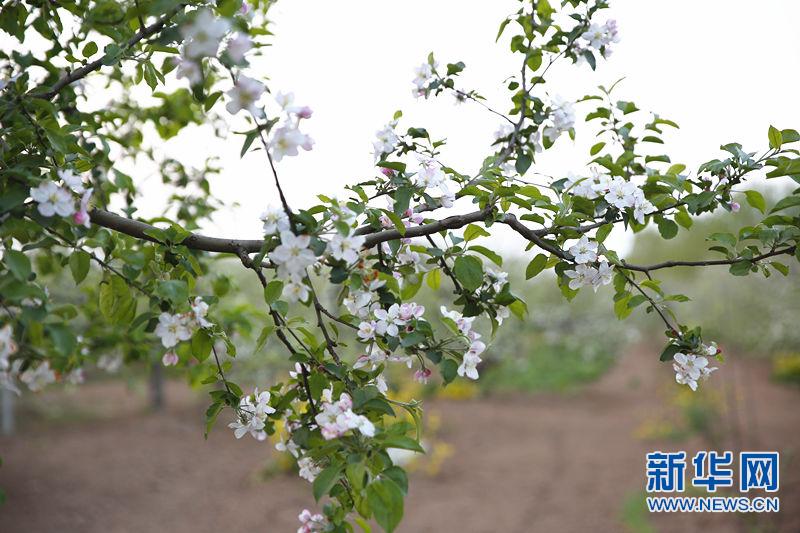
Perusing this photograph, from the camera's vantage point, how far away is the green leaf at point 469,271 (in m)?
1.36

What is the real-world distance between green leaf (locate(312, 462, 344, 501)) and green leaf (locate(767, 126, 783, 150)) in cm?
118

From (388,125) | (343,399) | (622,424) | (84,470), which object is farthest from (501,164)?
(622,424)

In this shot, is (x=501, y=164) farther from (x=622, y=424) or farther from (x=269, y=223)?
(x=622, y=424)

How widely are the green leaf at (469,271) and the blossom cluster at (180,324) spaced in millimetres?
529

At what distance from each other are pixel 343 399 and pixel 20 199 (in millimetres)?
652

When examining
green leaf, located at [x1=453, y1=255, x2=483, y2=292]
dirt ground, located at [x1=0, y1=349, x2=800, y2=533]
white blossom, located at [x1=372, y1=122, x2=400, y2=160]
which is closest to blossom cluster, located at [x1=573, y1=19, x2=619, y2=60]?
white blossom, located at [x1=372, y1=122, x2=400, y2=160]

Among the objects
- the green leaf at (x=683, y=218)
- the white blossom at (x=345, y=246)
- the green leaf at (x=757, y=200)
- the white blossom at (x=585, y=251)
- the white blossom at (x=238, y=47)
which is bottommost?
the white blossom at (x=345, y=246)

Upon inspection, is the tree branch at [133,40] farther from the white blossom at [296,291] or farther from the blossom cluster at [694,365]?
the blossom cluster at [694,365]

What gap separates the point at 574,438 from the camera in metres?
6.89

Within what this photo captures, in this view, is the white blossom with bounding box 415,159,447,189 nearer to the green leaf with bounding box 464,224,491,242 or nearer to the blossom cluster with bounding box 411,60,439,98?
the green leaf with bounding box 464,224,491,242

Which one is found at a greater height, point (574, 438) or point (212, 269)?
point (574, 438)

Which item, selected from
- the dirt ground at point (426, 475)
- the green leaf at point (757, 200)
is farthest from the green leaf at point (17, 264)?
the dirt ground at point (426, 475)

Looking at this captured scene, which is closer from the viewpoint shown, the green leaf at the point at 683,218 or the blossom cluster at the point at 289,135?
the blossom cluster at the point at 289,135

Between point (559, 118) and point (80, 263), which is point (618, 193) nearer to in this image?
point (559, 118)
